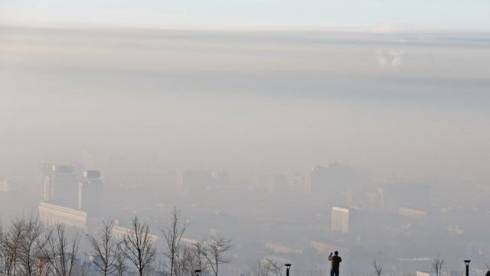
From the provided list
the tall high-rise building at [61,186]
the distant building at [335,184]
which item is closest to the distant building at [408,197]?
the distant building at [335,184]

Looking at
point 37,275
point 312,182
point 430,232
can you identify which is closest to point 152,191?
point 312,182

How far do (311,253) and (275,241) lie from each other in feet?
7.05

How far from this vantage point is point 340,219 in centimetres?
4588

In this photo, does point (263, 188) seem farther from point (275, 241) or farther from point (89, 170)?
point (275, 241)

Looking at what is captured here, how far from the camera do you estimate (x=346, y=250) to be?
3716 cm

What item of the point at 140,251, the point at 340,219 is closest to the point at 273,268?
the point at 140,251

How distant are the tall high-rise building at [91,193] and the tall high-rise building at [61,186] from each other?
25cm

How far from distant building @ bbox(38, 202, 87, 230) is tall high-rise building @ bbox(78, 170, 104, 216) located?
579 mm

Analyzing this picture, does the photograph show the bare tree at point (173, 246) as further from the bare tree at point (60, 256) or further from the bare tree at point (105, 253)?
the bare tree at point (60, 256)

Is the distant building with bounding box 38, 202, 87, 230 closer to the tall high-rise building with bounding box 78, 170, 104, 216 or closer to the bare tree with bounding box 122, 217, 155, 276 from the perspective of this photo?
the tall high-rise building with bounding box 78, 170, 104, 216

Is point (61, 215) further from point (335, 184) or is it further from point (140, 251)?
point (140, 251)

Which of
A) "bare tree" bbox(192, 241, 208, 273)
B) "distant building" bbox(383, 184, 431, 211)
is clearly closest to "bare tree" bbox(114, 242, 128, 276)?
"bare tree" bbox(192, 241, 208, 273)

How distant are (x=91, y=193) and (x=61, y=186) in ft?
3.94

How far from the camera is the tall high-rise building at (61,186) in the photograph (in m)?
42.5
